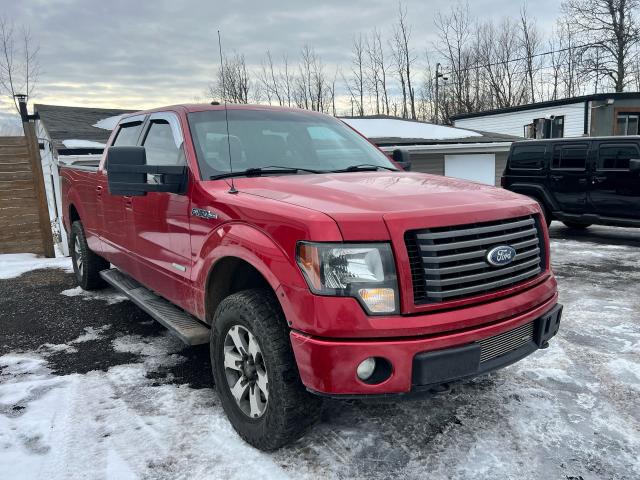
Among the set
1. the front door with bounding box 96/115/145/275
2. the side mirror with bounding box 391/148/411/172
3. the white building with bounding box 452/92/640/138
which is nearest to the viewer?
the front door with bounding box 96/115/145/275

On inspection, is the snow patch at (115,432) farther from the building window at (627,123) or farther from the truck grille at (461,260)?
the building window at (627,123)

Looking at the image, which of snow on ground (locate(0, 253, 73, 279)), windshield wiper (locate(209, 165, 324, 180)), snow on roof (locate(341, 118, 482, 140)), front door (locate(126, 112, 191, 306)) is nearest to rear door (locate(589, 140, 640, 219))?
snow on roof (locate(341, 118, 482, 140))

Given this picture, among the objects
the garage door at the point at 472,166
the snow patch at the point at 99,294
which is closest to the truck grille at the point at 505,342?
the snow patch at the point at 99,294

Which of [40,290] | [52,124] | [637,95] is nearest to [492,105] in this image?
[637,95]

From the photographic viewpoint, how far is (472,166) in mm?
16531

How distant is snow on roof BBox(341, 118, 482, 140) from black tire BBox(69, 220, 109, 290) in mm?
9590

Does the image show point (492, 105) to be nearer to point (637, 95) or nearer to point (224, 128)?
point (637, 95)

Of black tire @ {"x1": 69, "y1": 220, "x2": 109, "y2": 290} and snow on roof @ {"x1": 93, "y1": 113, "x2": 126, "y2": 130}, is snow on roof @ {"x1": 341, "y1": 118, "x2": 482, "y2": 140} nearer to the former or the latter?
snow on roof @ {"x1": 93, "y1": 113, "x2": 126, "y2": 130}

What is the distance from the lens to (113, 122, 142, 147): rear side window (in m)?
4.52

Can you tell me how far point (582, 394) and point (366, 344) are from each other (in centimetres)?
203

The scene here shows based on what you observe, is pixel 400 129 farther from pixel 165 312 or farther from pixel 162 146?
pixel 165 312

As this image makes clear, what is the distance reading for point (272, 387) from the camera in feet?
8.20

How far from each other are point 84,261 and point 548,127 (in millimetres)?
20799

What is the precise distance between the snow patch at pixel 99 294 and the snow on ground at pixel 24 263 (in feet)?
4.77
